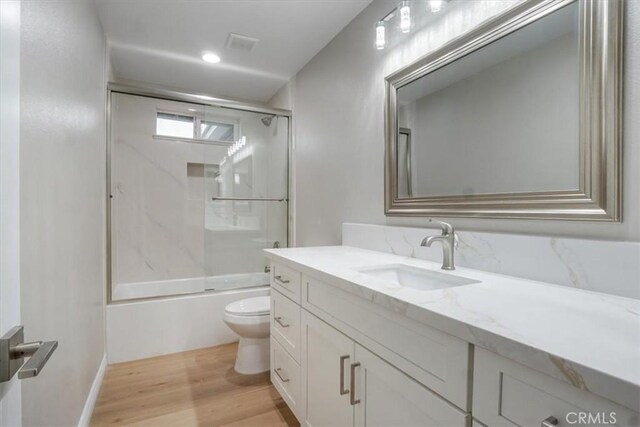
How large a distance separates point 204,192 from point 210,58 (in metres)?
1.28

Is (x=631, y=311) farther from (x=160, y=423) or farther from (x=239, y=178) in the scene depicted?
(x=239, y=178)

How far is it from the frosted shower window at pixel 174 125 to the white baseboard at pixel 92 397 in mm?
2100

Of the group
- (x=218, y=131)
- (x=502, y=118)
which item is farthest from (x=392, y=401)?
(x=218, y=131)

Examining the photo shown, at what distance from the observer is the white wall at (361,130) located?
0.88m

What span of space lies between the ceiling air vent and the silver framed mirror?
4.12 ft

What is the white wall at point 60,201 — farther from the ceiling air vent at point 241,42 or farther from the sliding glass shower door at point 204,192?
the sliding glass shower door at point 204,192

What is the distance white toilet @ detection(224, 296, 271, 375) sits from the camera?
2.08 metres

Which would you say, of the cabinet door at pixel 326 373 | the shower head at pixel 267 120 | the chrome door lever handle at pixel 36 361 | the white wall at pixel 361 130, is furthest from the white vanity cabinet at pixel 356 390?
the shower head at pixel 267 120

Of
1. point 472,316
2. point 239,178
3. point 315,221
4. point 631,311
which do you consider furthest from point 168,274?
point 631,311

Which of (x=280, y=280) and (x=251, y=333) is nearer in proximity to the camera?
(x=280, y=280)

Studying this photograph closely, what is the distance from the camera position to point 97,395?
1877 mm

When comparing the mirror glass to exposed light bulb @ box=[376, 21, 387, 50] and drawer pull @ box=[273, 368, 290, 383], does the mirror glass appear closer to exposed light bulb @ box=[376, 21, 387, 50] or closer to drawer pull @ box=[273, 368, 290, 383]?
exposed light bulb @ box=[376, 21, 387, 50]

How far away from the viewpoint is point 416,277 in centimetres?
137

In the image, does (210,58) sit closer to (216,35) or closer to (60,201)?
A: (216,35)
